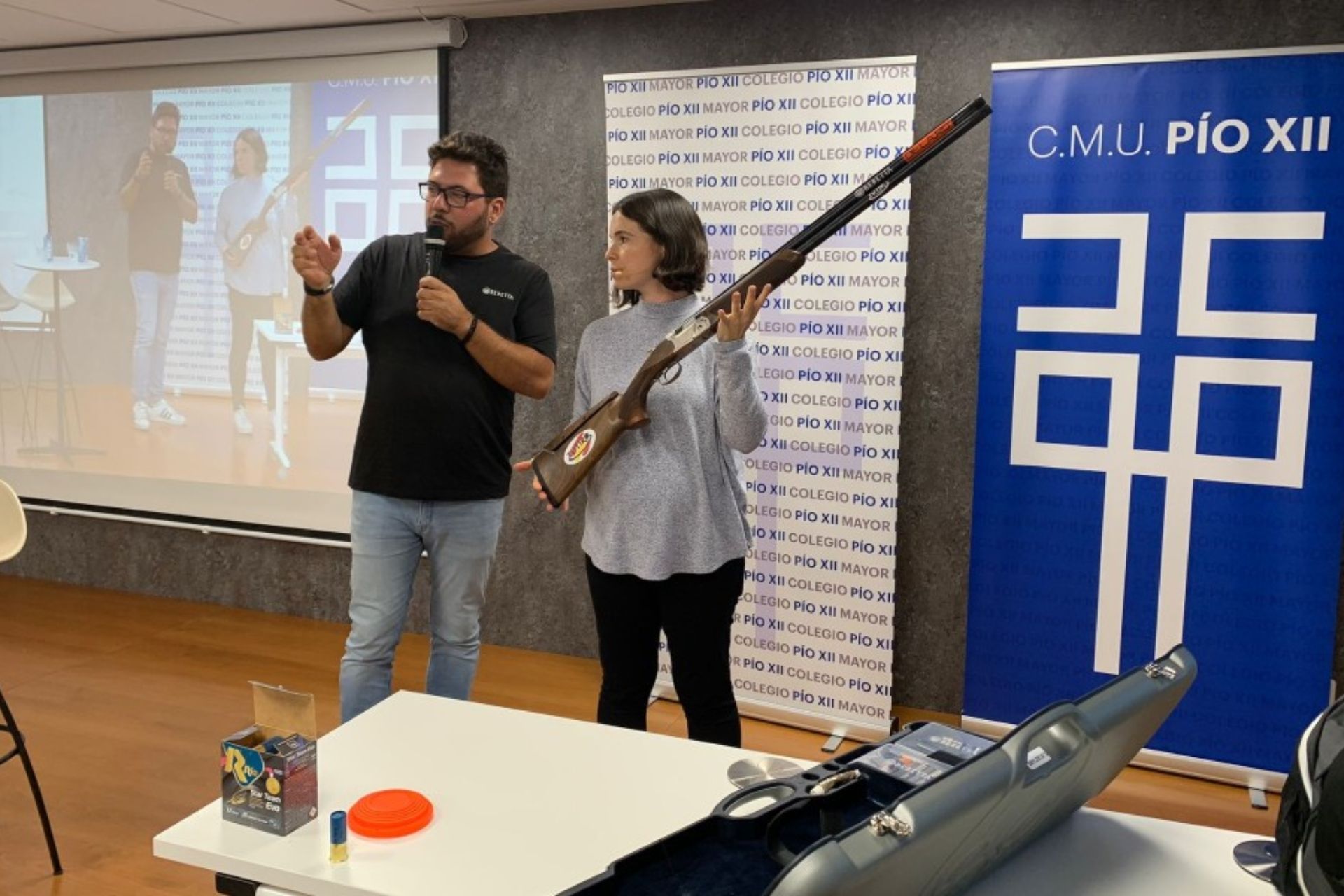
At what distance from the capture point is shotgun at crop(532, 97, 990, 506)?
206 centimetres

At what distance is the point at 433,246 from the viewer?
2.28 m

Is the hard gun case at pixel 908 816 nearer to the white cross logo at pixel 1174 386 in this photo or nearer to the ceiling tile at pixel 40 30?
the white cross logo at pixel 1174 386

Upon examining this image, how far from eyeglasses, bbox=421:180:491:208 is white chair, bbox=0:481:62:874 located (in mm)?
1199

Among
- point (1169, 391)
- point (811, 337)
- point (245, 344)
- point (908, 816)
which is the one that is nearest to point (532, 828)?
point (908, 816)

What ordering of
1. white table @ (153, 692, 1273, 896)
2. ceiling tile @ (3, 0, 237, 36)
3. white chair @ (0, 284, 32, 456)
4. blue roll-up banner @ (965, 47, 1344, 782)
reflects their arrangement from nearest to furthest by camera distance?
white table @ (153, 692, 1273, 896), blue roll-up banner @ (965, 47, 1344, 782), ceiling tile @ (3, 0, 237, 36), white chair @ (0, 284, 32, 456)

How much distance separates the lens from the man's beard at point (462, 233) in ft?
7.76

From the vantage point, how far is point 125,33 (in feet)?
14.0

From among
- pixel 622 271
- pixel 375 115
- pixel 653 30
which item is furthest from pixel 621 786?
pixel 375 115

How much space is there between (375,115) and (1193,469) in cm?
298

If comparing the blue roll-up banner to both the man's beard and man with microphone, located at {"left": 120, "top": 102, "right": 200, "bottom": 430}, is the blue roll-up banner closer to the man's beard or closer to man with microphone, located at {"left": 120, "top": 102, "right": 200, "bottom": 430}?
the man's beard

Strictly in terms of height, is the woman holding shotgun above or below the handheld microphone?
below

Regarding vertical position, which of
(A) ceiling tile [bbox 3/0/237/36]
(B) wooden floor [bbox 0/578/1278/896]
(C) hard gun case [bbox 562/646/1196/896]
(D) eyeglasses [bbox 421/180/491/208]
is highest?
(A) ceiling tile [bbox 3/0/237/36]

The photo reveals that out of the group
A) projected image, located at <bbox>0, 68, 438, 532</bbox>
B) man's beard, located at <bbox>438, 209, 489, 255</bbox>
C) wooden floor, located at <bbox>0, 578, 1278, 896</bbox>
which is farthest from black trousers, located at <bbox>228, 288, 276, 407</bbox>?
man's beard, located at <bbox>438, 209, 489, 255</bbox>

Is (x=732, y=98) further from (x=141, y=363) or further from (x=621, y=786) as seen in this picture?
(x=141, y=363)
